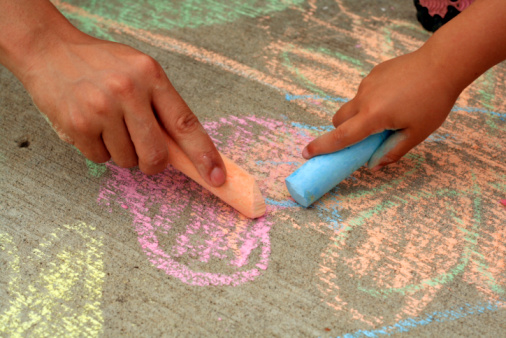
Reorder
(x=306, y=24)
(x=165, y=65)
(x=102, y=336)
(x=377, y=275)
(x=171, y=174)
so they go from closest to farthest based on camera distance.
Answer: (x=102, y=336), (x=377, y=275), (x=171, y=174), (x=165, y=65), (x=306, y=24)

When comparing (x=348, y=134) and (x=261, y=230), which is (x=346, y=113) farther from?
(x=261, y=230)

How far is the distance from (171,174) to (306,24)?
28.6 inches

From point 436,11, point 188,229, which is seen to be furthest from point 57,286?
point 436,11

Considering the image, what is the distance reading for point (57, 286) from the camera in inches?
37.8

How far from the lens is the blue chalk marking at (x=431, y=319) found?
35.8 inches

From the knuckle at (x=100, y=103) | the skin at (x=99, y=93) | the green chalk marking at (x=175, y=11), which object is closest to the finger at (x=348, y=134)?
the skin at (x=99, y=93)

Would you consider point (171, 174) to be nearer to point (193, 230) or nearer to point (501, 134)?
point (193, 230)

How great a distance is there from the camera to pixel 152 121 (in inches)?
37.7

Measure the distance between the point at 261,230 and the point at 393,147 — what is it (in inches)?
13.7

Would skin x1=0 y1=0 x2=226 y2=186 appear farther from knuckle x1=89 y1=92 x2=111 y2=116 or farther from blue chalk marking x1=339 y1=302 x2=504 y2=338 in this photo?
blue chalk marking x1=339 y1=302 x2=504 y2=338

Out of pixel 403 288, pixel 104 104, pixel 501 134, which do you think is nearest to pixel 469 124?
pixel 501 134

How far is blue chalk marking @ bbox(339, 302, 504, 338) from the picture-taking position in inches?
35.8

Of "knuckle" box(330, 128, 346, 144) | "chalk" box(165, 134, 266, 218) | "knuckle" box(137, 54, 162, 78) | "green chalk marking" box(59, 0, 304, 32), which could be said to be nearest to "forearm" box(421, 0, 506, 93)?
"knuckle" box(330, 128, 346, 144)

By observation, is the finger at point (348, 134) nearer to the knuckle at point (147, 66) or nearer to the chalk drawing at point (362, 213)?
the chalk drawing at point (362, 213)
